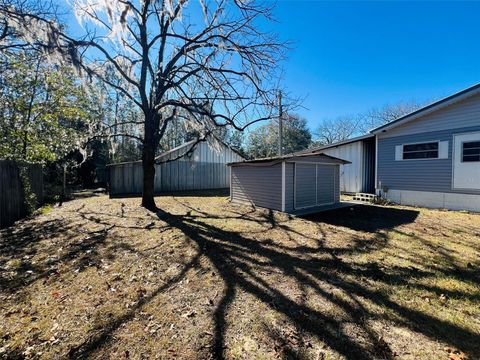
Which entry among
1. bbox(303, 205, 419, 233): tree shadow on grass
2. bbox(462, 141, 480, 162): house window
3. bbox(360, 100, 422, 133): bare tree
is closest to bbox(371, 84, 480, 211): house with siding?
bbox(462, 141, 480, 162): house window

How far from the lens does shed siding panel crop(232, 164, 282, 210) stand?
8.71 m

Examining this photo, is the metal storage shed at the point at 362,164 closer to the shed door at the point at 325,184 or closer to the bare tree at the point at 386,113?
the shed door at the point at 325,184

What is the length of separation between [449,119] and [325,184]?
519 cm

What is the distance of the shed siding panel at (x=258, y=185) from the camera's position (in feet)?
28.6

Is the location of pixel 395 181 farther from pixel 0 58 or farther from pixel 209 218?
pixel 0 58

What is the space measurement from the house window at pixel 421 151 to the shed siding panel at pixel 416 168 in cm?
18

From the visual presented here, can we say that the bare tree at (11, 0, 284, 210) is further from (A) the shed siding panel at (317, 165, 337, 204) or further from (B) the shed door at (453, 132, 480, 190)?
(B) the shed door at (453, 132, 480, 190)

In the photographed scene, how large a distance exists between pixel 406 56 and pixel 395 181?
794cm

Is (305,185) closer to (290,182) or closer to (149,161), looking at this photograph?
(290,182)

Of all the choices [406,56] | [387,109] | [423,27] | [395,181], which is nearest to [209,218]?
[395,181]

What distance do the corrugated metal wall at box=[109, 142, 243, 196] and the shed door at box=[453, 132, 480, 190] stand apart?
34.5 feet

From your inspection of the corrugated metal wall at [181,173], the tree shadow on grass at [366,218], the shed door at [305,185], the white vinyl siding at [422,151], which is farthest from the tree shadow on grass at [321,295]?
the corrugated metal wall at [181,173]

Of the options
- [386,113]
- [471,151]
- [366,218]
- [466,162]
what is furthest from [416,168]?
[386,113]

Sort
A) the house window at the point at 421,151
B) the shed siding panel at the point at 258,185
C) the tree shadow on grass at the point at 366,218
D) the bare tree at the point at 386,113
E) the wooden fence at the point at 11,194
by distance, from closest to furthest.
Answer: the wooden fence at the point at 11,194, the tree shadow on grass at the point at 366,218, the shed siding panel at the point at 258,185, the house window at the point at 421,151, the bare tree at the point at 386,113
